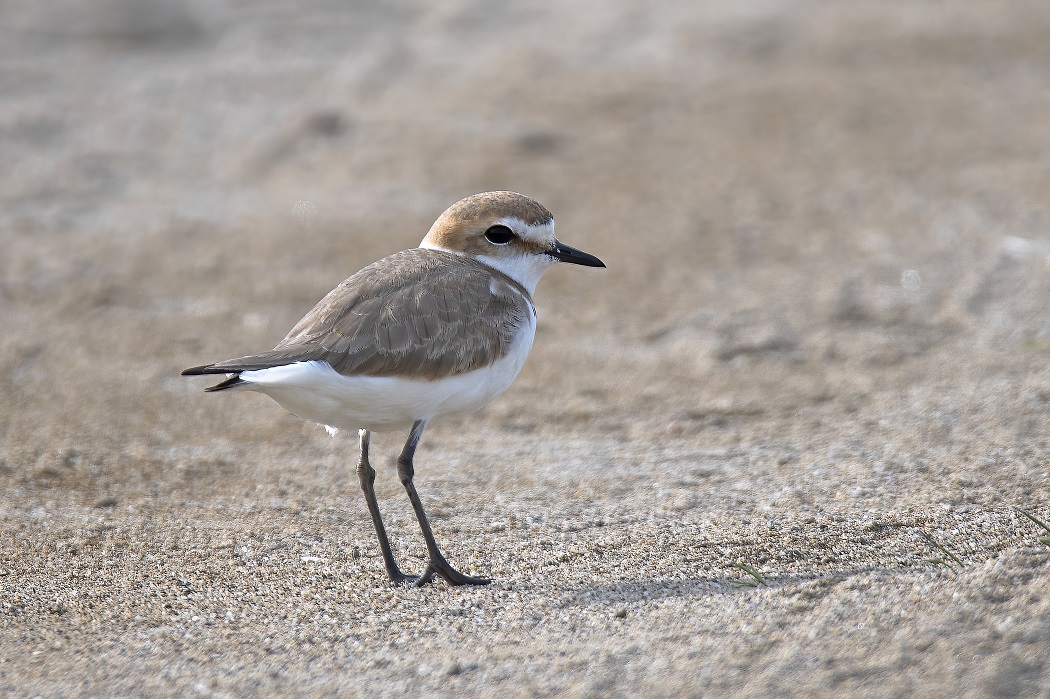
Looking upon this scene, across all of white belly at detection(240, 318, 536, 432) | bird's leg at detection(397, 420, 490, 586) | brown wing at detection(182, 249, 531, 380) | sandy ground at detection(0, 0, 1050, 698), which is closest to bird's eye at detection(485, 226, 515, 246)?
brown wing at detection(182, 249, 531, 380)

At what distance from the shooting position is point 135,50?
1168 cm

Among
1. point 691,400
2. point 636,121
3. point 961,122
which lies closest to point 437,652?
point 691,400

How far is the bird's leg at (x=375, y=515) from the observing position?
4.49 m

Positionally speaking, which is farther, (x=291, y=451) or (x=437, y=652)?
(x=291, y=451)

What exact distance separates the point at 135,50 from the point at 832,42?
22.6 feet

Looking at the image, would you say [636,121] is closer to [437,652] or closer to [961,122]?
[961,122]

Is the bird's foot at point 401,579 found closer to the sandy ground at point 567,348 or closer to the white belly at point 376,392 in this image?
the sandy ground at point 567,348

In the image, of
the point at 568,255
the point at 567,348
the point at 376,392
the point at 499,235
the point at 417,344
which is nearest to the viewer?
the point at 376,392

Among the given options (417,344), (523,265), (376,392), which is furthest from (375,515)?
(523,265)

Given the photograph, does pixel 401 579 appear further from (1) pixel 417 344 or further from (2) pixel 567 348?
(2) pixel 567 348

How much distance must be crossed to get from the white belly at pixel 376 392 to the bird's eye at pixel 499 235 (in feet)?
1.62

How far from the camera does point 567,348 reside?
6.93 meters

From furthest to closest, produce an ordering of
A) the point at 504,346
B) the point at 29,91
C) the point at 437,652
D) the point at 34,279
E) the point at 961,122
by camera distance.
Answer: the point at 29,91, the point at 961,122, the point at 34,279, the point at 504,346, the point at 437,652

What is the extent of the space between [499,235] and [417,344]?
0.89 meters
